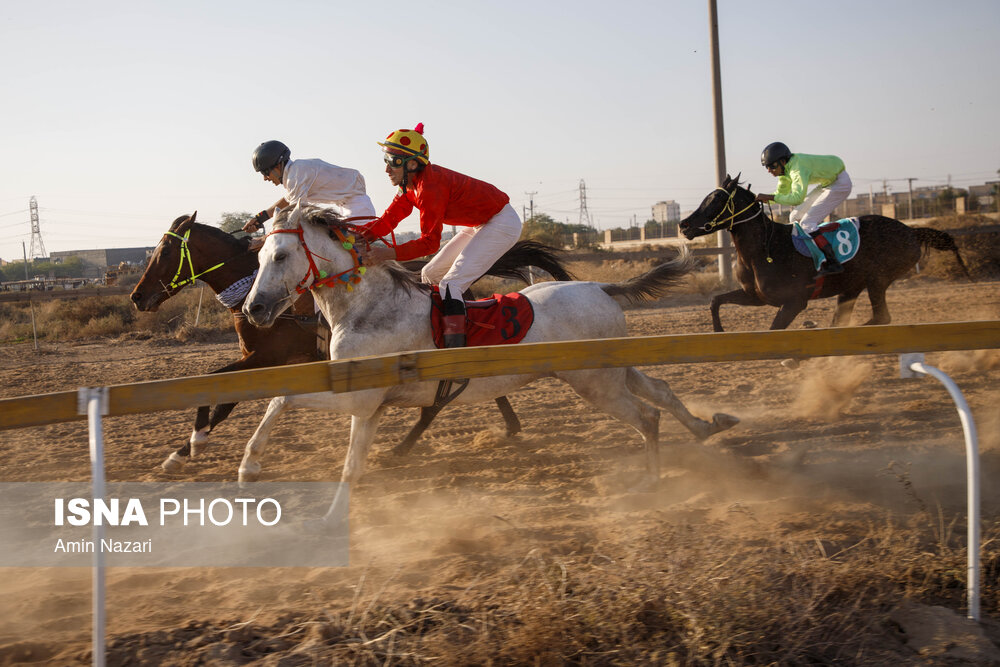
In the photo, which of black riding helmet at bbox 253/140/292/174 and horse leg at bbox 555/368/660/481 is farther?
black riding helmet at bbox 253/140/292/174

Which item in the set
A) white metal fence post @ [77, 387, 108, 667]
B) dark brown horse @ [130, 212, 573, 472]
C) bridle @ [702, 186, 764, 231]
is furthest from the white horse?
bridle @ [702, 186, 764, 231]

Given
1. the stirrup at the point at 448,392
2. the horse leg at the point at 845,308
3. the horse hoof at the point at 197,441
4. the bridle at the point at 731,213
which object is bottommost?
the horse hoof at the point at 197,441

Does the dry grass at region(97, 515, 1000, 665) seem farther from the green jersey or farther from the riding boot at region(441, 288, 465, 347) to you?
the green jersey

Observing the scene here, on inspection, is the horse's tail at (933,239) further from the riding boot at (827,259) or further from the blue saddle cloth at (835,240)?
the riding boot at (827,259)

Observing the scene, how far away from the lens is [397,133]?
14.7ft

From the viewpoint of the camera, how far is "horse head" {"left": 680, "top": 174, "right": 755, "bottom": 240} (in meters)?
8.02

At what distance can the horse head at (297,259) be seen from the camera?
14.1 feet

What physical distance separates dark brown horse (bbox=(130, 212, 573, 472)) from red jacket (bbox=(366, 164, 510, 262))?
3.98 ft

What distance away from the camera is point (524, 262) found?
6.23 meters

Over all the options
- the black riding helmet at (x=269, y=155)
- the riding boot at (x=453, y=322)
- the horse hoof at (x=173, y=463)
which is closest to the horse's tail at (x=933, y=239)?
the riding boot at (x=453, y=322)

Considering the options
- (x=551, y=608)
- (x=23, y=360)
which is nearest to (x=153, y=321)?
(x=23, y=360)

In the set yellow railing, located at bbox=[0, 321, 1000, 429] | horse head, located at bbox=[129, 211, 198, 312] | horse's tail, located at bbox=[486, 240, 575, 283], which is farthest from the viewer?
horse's tail, located at bbox=[486, 240, 575, 283]

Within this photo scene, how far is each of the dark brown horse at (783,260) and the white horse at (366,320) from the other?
11.5 feet

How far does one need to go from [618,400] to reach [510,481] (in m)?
0.87
